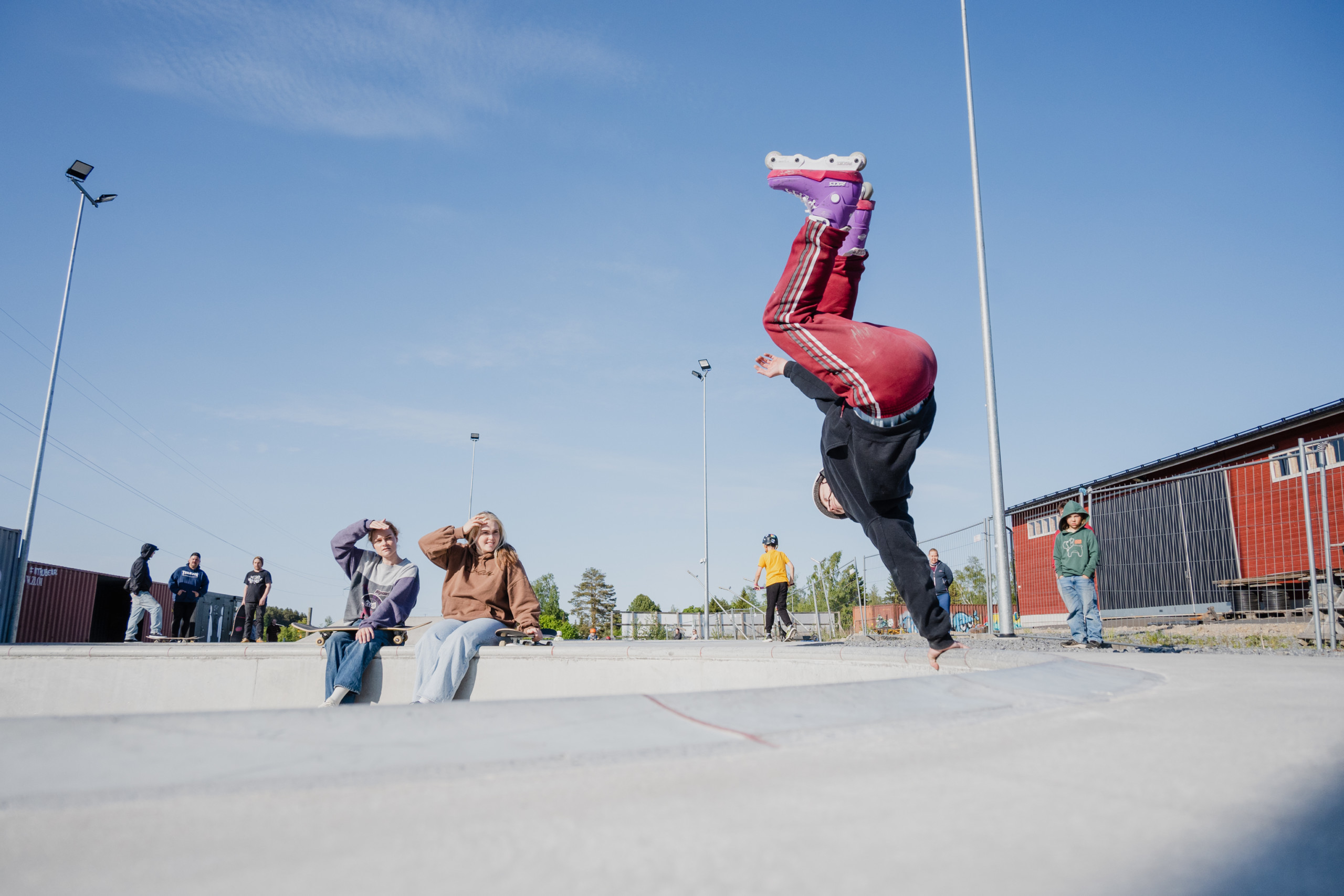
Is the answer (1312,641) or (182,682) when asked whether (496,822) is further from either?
(1312,641)

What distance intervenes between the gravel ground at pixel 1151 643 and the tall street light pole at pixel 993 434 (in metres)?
0.51

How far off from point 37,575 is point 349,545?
1813 centimetres

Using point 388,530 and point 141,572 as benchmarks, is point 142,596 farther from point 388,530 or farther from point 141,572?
point 388,530

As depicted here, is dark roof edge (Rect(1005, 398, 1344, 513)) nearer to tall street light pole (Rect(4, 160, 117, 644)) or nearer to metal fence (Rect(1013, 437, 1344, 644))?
metal fence (Rect(1013, 437, 1344, 644))

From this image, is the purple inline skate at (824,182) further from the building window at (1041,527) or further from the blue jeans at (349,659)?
the building window at (1041,527)

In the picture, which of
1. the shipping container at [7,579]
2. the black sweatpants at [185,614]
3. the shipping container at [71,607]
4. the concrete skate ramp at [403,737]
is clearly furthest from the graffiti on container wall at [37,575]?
the concrete skate ramp at [403,737]

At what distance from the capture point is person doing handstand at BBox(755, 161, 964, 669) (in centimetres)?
344

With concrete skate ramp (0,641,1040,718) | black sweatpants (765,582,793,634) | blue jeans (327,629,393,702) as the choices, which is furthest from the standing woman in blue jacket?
blue jeans (327,629,393,702)

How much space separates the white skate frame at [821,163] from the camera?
360 centimetres

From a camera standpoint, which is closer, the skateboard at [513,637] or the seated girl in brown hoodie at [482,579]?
the skateboard at [513,637]

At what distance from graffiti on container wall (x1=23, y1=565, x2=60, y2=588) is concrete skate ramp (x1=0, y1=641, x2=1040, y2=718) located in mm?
15378

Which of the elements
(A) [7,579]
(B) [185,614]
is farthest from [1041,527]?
(A) [7,579]

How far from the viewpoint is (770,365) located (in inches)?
149

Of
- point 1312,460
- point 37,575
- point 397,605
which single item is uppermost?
point 1312,460
